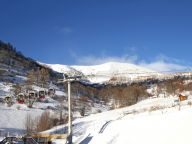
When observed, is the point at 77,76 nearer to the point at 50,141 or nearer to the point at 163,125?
the point at 50,141

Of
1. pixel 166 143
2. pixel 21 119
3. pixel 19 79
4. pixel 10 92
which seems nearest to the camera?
pixel 166 143

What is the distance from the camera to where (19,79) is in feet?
590

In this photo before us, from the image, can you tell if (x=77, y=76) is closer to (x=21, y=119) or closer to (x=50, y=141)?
(x=50, y=141)

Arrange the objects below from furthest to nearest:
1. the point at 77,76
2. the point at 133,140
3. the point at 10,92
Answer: the point at 10,92 → the point at 77,76 → the point at 133,140

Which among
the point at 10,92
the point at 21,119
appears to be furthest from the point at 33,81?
the point at 21,119

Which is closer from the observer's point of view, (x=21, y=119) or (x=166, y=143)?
(x=166, y=143)

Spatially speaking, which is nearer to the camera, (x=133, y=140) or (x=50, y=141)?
(x=133, y=140)

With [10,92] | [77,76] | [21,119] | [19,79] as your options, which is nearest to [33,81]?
[19,79]

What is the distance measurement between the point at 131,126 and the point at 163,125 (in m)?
3.85

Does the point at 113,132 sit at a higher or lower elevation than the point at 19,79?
lower

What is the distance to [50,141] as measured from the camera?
45031mm

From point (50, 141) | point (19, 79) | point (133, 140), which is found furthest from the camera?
point (19, 79)

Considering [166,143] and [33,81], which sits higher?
[33,81]

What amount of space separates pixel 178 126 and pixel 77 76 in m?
A: 17.5
